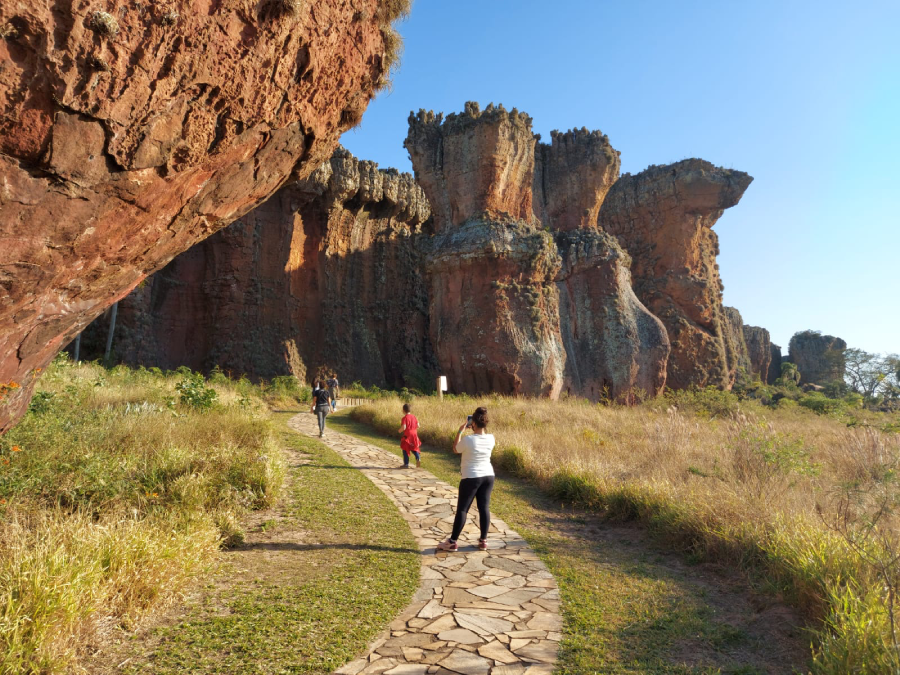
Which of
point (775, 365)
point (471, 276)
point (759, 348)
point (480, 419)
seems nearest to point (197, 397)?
point (480, 419)

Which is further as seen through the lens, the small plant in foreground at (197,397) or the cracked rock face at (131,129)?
the small plant in foreground at (197,397)

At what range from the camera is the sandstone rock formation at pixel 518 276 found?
78.3 ft

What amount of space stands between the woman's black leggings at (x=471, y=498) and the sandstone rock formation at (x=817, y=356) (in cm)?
6632

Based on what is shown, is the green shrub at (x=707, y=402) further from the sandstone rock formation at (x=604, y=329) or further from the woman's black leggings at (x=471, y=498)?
the woman's black leggings at (x=471, y=498)

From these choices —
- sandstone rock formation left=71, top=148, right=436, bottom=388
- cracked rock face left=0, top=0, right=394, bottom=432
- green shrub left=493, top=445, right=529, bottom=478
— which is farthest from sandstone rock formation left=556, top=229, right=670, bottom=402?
cracked rock face left=0, top=0, right=394, bottom=432

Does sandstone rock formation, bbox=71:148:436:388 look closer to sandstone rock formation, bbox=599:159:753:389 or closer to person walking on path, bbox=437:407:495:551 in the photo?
sandstone rock formation, bbox=599:159:753:389

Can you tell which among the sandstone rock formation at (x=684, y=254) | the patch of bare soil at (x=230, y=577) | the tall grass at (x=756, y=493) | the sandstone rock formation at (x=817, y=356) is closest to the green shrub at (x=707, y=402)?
the sandstone rock formation at (x=684, y=254)

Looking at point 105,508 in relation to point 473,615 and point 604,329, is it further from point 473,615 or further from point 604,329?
point 604,329

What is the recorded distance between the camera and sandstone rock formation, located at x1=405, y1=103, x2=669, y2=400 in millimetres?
23875

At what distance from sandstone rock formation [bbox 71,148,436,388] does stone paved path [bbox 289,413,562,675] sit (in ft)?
76.6

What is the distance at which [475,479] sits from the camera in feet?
18.6

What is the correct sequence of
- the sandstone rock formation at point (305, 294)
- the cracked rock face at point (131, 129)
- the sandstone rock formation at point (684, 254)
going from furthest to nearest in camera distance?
the sandstone rock formation at point (684, 254), the sandstone rock formation at point (305, 294), the cracked rock face at point (131, 129)

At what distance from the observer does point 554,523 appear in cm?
714

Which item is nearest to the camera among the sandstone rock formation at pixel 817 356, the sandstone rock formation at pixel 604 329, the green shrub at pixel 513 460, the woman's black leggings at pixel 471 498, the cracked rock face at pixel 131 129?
the cracked rock face at pixel 131 129
